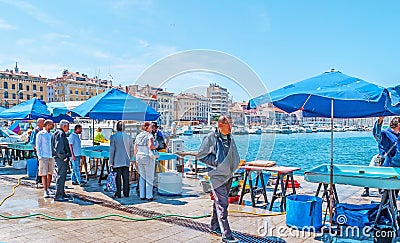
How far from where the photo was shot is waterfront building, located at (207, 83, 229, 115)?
6.30 metres

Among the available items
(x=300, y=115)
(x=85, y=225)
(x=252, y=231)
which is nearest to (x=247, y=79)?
(x=300, y=115)

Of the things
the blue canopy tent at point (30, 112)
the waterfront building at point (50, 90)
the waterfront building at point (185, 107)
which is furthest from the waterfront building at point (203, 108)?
the waterfront building at point (50, 90)

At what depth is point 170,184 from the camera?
7.44 metres

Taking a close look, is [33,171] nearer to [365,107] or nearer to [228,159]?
[228,159]

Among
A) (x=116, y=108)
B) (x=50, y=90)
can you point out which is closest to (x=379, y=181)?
(x=116, y=108)

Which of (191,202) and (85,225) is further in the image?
(191,202)

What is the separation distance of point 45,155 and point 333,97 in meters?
5.84

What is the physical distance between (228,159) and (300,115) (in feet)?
7.81

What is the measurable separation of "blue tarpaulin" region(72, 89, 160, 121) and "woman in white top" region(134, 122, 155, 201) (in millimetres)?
1149

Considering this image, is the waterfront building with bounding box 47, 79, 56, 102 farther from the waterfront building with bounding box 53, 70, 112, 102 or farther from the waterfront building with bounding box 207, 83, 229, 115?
the waterfront building with bounding box 207, 83, 229, 115

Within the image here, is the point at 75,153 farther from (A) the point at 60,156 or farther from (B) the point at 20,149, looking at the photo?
(B) the point at 20,149

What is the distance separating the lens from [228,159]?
15.3 ft

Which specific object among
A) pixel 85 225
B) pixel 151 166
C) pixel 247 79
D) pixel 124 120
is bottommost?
pixel 85 225

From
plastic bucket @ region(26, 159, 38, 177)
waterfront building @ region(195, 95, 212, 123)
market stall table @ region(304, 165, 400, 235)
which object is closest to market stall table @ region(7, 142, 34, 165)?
plastic bucket @ region(26, 159, 38, 177)
